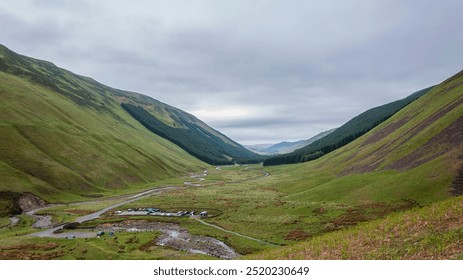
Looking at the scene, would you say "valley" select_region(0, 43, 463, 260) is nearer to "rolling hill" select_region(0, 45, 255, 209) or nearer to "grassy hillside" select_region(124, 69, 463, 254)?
"grassy hillside" select_region(124, 69, 463, 254)

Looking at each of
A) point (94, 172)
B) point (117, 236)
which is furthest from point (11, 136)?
point (117, 236)

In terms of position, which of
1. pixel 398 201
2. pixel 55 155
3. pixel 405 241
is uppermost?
pixel 55 155

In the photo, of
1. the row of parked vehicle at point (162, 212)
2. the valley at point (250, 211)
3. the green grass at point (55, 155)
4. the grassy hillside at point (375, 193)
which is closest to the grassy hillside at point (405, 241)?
the valley at point (250, 211)

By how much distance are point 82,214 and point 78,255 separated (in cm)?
4495

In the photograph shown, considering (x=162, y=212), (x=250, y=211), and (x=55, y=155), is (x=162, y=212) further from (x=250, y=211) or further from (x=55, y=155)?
(x=55, y=155)

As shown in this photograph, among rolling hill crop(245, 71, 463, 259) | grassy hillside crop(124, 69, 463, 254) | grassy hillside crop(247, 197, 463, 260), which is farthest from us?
grassy hillside crop(124, 69, 463, 254)

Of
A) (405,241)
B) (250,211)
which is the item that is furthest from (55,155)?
(405,241)

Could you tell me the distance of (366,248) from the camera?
28.8 metres

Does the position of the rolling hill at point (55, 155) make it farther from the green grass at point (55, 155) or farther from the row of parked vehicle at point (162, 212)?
the row of parked vehicle at point (162, 212)

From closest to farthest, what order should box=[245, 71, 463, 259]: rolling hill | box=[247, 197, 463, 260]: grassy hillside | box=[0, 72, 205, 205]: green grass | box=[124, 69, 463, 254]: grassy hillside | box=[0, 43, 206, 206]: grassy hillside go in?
box=[247, 197, 463, 260]: grassy hillside < box=[245, 71, 463, 259]: rolling hill < box=[124, 69, 463, 254]: grassy hillside < box=[0, 43, 206, 206]: grassy hillside < box=[0, 72, 205, 205]: green grass

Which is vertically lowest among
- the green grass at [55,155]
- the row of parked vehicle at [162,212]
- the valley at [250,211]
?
the row of parked vehicle at [162,212]

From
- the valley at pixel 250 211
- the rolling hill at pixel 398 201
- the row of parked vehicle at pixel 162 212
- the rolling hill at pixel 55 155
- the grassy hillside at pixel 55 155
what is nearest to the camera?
the rolling hill at pixel 398 201

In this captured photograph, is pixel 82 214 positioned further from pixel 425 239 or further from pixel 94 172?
pixel 425 239

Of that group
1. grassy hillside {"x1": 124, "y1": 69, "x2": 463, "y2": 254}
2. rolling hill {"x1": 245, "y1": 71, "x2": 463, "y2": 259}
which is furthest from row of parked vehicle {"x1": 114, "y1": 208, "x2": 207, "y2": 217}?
rolling hill {"x1": 245, "y1": 71, "x2": 463, "y2": 259}
